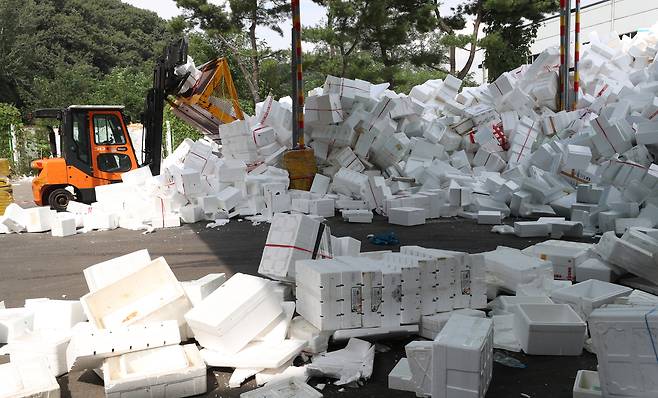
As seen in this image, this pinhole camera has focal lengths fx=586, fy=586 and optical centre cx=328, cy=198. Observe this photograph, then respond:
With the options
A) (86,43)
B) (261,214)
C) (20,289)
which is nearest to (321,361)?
(20,289)

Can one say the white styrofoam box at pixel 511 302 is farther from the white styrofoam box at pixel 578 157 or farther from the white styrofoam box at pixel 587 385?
the white styrofoam box at pixel 578 157

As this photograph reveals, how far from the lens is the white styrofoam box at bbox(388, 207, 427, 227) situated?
954 centimetres

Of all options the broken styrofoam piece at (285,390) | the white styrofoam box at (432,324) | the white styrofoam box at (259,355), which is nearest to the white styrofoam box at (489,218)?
the white styrofoam box at (432,324)

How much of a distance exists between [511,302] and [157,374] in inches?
118

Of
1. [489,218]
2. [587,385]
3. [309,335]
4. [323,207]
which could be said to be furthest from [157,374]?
[489,218]

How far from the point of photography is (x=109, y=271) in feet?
16.5

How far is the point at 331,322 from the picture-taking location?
14.8ft

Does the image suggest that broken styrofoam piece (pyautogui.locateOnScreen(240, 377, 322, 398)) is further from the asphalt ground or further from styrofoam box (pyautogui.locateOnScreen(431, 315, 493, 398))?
styrofoam box (pyautogui.locateOnScreen(431, 315, 493, 398))

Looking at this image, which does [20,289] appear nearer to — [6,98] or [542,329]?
[542,329]

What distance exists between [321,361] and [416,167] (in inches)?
328

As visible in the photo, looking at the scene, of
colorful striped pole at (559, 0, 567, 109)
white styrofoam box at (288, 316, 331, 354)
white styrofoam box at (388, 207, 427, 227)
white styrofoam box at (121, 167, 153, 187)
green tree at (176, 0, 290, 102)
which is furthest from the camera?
green tree at (176, 0, 290, 102)

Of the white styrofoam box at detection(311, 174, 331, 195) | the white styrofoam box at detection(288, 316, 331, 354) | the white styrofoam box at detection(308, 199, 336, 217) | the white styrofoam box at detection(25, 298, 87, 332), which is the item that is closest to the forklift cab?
the white styrofoam box at detection(311, 174, 331, 195)

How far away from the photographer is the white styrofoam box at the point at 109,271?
16.3ft

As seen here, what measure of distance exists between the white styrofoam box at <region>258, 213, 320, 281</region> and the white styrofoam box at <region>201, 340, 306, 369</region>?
98 centimetres
